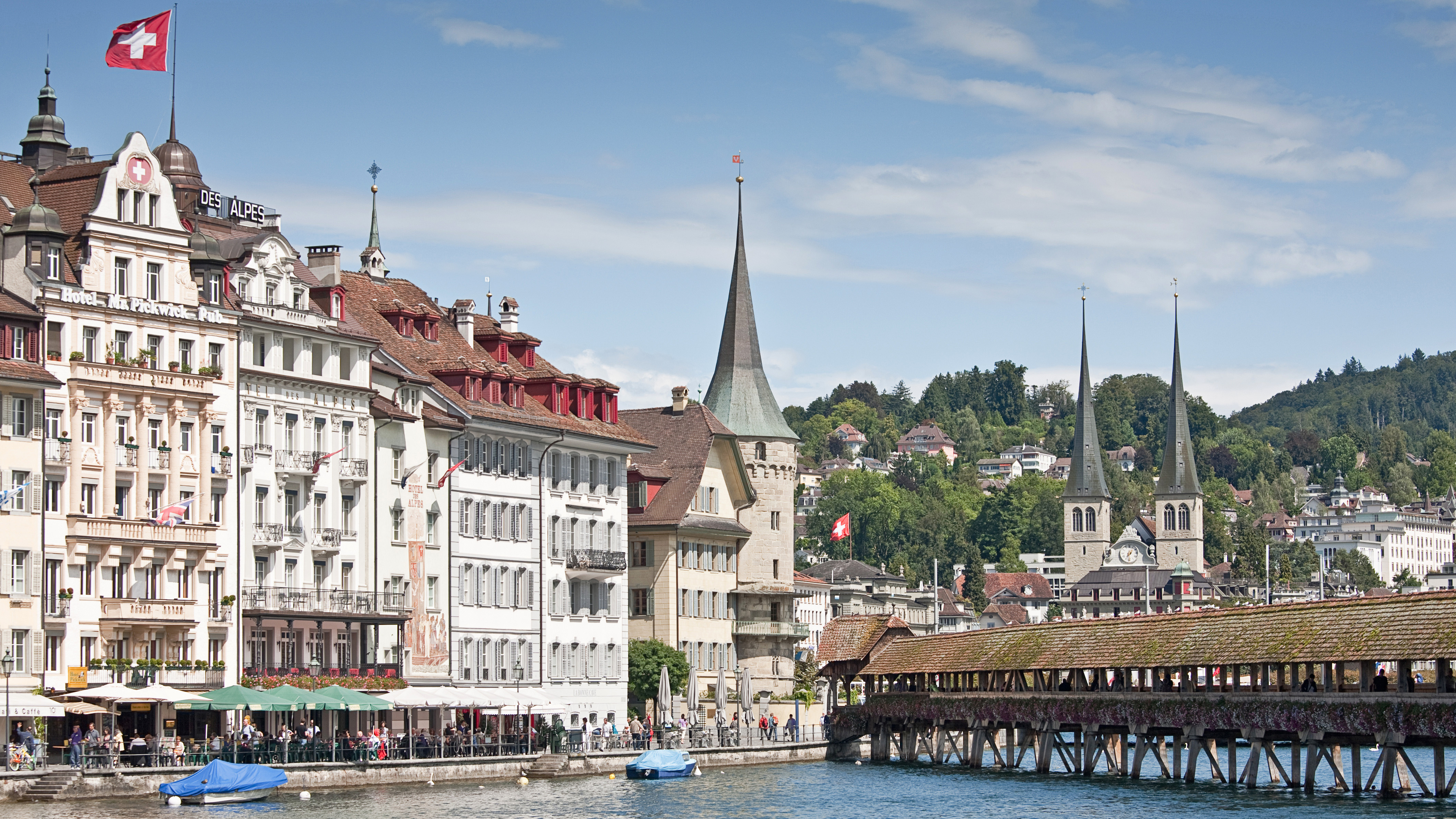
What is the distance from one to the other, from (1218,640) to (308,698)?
28085 mm

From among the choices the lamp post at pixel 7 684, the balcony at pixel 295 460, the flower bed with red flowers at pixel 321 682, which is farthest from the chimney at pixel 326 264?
the lamp post at pixel 7 684

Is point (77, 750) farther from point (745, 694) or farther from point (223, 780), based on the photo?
point (745, 694)

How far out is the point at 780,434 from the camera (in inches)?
4537

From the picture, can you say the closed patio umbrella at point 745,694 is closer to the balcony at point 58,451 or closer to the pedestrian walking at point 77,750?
the balcony at point 58,451

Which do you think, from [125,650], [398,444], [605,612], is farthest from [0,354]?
[605,612]

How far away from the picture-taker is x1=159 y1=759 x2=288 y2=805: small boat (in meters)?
62.1

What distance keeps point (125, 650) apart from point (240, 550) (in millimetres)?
6095

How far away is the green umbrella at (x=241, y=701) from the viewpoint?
223 ft

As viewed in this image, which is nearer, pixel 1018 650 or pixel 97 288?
pixel 97 288

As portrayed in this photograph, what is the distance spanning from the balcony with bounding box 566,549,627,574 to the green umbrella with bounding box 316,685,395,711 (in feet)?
68.3

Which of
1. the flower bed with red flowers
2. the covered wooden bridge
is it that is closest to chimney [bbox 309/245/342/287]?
the flower bed with red flowers

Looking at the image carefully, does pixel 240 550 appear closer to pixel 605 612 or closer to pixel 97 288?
pixel 97 288

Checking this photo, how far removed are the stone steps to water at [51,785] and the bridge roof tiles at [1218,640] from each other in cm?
3363

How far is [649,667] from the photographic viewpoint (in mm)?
99438
